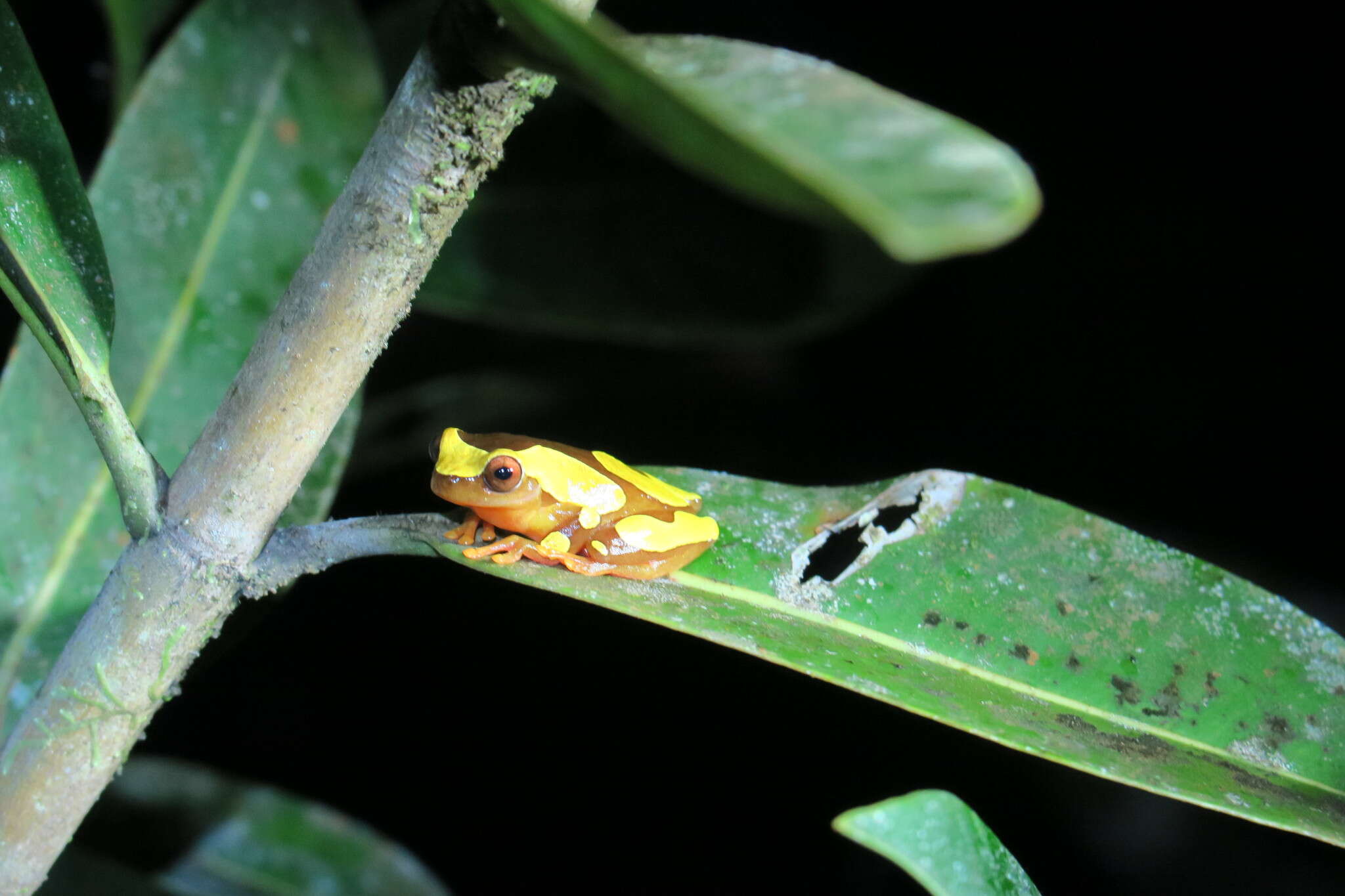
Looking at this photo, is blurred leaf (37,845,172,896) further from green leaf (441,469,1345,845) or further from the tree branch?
green leaf (441,469,1345,845)

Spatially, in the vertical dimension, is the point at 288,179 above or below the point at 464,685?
above

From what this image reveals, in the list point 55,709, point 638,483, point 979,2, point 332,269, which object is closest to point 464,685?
point 638,483

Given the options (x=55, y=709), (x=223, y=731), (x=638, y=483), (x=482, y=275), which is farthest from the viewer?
(x=223, y=731)

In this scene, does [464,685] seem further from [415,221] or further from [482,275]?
[415,221]

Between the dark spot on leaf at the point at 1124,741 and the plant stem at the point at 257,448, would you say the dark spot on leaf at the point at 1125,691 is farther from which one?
the plant stem at the point at 257,448

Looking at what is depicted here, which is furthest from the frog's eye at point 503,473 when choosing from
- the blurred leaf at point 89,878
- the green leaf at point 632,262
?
the blurred leaf at point 89,878

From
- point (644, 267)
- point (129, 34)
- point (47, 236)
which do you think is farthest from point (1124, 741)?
point (129, 34)

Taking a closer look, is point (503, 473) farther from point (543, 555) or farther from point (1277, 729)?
point (1277, 729)

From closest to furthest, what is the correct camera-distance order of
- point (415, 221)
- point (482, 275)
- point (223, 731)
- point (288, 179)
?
1. point (415, 221)
2. point (288, 179)
3. point (482, 275)
4. point (223, 731)
